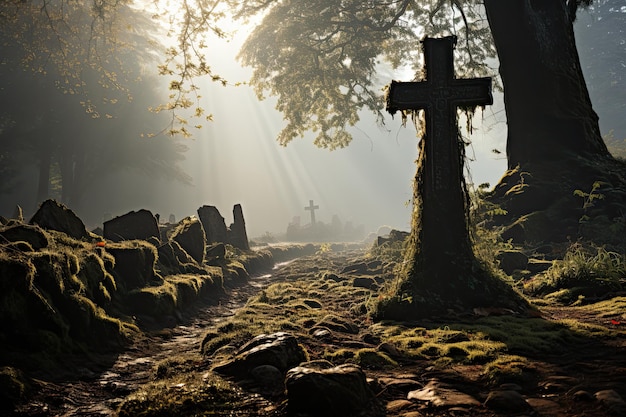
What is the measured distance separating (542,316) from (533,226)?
5557 millimetres

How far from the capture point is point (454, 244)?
6219mm

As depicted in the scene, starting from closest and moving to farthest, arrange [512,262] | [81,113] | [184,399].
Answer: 1. [184,399]
2. [512,262]
3. [81,113]

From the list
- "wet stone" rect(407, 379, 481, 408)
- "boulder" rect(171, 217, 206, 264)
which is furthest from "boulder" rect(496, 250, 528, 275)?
"boulder" rect(171, 217, 206, 264)

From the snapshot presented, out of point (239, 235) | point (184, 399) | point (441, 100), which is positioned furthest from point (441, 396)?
point (239, 235)

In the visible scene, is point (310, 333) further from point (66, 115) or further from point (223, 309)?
point (66, 115)

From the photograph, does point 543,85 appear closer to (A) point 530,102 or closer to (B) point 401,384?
(A) point 530,102

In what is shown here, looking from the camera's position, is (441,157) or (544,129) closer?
(441,157)

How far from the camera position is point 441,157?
6.38 metres

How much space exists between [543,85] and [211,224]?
12697 millimetres

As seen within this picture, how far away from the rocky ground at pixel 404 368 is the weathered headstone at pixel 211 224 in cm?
1090

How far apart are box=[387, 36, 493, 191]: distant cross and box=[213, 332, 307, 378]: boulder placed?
3.56m

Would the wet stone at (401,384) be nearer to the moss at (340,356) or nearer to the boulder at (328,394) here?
the boulder at (328,394)

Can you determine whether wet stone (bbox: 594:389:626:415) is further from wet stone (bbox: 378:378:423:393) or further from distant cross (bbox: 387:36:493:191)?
distant cross (bbox: 387:36:493:191)

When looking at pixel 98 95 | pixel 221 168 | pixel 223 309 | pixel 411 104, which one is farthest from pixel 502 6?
pixel 221 168
